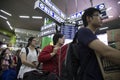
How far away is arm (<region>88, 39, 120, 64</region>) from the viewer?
1.44 metres

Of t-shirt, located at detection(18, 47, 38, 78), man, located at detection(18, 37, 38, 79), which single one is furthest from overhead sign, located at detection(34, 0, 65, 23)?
t-shirt, located at detection(18, 47, 38, 78)

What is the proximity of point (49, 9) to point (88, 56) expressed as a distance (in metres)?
3.02

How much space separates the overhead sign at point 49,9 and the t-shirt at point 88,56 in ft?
8.62

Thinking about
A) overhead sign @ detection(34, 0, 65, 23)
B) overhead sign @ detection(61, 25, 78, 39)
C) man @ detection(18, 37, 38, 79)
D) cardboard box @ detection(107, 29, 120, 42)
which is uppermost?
overhead sign @ detection(34, 0, 65, 23)

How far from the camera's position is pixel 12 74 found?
153 inches

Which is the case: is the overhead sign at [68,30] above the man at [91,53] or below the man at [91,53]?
above

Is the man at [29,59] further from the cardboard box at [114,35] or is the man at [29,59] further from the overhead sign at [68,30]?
the cardboard box at [114,35]

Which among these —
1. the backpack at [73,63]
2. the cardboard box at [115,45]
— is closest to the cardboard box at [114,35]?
the cardboard box at [115,45]

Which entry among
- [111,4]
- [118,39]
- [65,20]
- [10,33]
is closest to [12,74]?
[65,20]

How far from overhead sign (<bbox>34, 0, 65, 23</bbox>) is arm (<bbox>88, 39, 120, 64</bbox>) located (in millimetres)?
2731

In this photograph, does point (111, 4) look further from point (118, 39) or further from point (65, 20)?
point (118, 39)

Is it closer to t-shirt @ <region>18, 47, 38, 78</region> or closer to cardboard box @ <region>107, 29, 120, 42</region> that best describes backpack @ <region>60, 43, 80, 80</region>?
cardboard box @ <region>107, 29, 120, 42</region>

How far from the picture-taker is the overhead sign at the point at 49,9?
4.09 metres

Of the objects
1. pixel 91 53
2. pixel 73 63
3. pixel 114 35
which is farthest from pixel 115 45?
pixel 73 63
